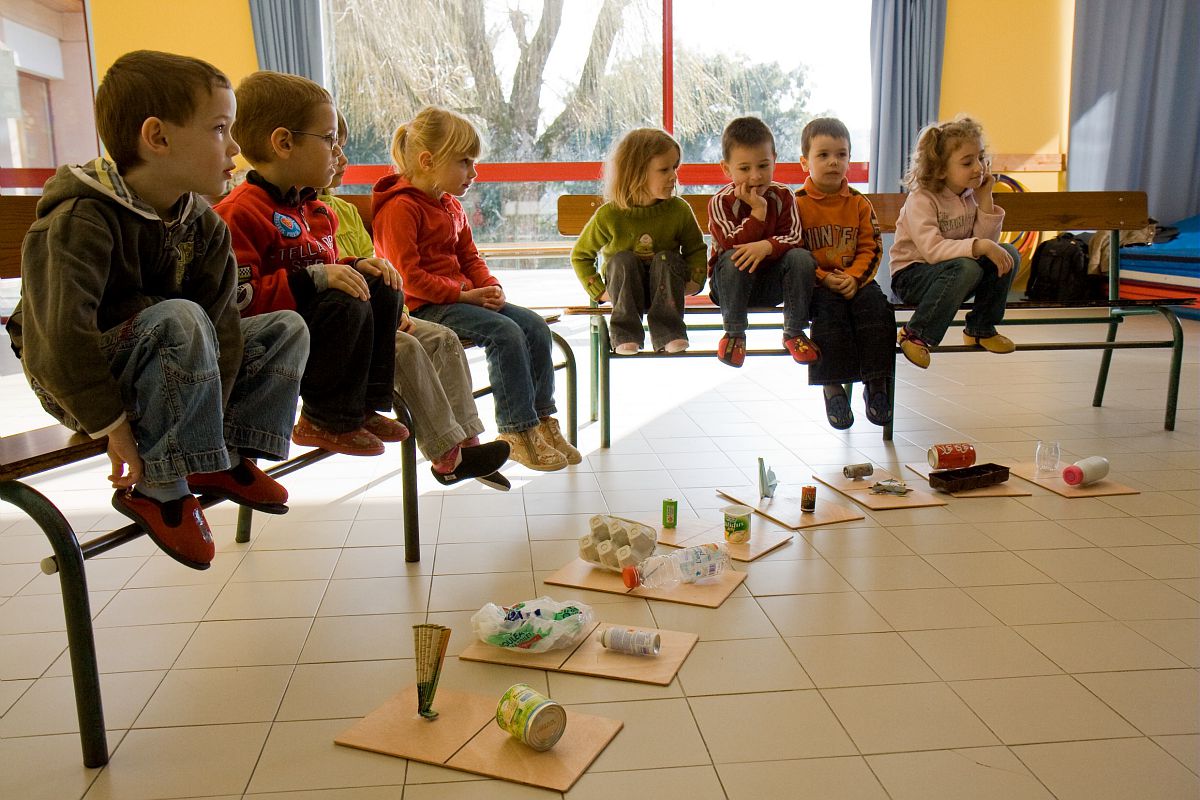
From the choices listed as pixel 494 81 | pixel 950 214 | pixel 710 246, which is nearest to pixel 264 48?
pixel 494 81

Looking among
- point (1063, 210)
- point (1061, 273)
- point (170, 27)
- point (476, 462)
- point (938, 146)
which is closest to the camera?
point (476, 462)

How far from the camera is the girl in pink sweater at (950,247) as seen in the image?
10.00ft

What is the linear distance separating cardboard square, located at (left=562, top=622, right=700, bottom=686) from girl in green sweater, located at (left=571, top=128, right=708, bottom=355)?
1.34 metres

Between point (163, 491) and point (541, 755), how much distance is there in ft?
2.30

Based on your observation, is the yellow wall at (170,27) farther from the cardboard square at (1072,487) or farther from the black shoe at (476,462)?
the cardboard square at (1072,487)

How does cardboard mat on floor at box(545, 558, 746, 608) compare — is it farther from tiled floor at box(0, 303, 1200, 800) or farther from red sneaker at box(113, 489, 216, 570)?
red sneaker at box(113, 489, 216, 570)

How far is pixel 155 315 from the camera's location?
1.46m

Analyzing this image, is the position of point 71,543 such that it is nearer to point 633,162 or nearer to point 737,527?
point 737,527

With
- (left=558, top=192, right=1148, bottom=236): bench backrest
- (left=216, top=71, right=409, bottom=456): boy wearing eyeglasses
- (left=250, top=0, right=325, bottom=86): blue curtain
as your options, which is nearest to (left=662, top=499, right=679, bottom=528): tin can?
(left=216, top=71, right=409, bottom=456): boy wearing eyeglasses

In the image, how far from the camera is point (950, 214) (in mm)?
3238

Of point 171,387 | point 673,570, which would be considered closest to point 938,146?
point 673,570

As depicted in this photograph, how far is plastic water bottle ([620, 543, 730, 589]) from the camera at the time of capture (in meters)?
2.03

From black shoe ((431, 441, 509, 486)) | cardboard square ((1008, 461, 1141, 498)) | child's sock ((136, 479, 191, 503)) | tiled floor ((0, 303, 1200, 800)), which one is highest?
child's sock ((136, 479, 191, 503))

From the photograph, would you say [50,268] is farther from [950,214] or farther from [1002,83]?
[1002,83]
